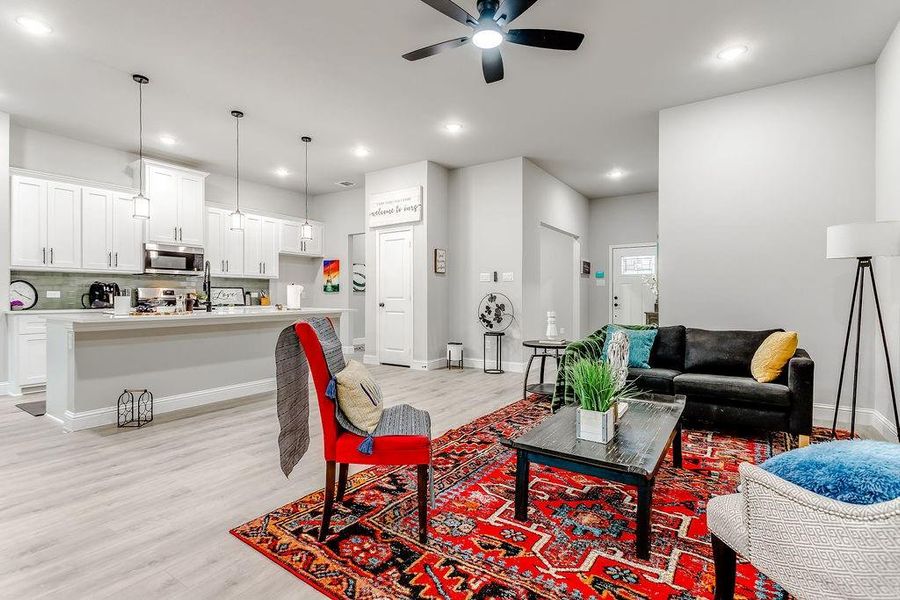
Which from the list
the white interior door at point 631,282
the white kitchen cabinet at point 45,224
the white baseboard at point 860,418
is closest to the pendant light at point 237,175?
the white kitchen cabinet at point 45,224

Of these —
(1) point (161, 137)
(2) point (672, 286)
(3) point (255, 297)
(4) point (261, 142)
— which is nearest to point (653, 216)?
(2) point (672, 286)

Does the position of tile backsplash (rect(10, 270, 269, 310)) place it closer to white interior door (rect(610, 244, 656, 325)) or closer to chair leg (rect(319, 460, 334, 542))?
chair leg (rect(319, 460, 334, 542))

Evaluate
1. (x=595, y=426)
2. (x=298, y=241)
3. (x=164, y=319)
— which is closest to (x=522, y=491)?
(x=595, y=426)

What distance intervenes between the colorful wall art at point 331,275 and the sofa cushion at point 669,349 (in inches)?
228

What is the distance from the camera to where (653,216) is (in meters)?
8.21

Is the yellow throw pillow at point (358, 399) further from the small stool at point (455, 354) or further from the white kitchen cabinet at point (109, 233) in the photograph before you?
the white kitchen cabinet at point (109, 233)

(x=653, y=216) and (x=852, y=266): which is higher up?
(x=653, y=216)

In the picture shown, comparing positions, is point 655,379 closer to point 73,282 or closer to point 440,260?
point 440,260

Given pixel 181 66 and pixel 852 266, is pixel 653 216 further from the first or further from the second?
pixel 181 66

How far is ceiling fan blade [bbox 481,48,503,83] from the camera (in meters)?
3.02

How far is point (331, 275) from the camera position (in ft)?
27.3

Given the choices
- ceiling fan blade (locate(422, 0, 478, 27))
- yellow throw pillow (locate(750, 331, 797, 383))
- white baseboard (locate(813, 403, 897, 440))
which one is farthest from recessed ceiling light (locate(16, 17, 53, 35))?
white baseboard (locate(813, 403, 897, 440))

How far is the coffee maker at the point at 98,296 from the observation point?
5.63m

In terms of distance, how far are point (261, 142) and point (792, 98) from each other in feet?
19.0
